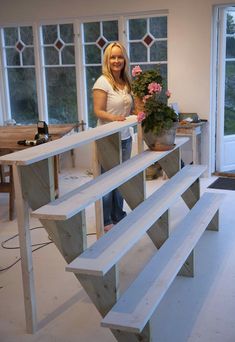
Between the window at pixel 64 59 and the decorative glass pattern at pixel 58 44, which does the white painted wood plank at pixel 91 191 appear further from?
the decorative glass pattern at pixel 58 44

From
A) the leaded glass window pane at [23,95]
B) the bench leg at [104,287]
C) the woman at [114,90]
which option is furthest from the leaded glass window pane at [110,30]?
the bench leg at [104,287]

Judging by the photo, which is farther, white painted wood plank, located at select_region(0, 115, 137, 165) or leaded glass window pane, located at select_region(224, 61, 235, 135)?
leaded glass window pane, located at select_region(224, 61, 235, 135)

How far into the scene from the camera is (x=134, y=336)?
211 cm

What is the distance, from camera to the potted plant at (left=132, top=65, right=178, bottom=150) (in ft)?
9.78

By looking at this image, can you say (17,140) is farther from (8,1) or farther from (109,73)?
(8,1)

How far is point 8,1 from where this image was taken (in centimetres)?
582

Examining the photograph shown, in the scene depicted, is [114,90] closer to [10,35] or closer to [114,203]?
[114,203]

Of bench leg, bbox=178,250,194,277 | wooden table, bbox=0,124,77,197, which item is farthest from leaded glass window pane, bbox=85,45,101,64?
bench leg, bbox=178,250,194,277

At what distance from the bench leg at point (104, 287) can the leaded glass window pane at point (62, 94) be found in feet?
13.4

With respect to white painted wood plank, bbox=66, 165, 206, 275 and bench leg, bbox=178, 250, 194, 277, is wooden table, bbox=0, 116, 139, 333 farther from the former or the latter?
bench leg, bbox=178, 250, 194, 277

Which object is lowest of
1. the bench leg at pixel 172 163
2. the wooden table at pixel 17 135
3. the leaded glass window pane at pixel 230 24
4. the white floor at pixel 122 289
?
the white floor at pixel 122 289

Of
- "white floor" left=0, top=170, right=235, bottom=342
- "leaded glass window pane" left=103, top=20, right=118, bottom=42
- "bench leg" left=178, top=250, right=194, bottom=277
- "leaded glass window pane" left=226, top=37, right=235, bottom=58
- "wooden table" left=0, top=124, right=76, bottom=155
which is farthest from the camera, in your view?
"leaded glass window pane" left=103, top=20, right=118, bottom=42

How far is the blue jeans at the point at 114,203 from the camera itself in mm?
3596

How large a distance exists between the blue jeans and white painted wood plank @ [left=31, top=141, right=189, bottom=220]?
45 cm
